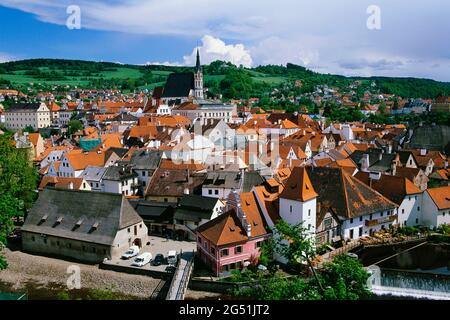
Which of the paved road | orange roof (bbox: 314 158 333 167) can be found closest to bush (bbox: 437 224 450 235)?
orange roof (bbox: 314 158 333 167)

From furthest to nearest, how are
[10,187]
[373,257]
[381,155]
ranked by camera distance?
1. [381,155]
2. [10,187]
3. [373,257]

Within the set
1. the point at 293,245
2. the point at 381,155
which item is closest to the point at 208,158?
the point at 381,155

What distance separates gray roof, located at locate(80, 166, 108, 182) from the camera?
121ft

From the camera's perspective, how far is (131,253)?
2580 centimetres

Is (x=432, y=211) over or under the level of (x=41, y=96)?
under

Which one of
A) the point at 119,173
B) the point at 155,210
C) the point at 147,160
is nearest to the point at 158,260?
the point at 155,210

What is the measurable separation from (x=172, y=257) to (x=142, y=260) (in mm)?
1714

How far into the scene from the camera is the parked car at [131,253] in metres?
25.6

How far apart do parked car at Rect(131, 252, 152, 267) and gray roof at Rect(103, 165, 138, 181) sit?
12315 millimetres

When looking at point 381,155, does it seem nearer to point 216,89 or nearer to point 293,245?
point 293,245

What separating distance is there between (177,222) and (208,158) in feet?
42.6

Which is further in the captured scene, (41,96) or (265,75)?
(265,75)

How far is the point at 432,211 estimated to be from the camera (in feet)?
101

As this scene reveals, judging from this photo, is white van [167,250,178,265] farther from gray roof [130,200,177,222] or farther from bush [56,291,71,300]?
bush [56,291,71,300]
